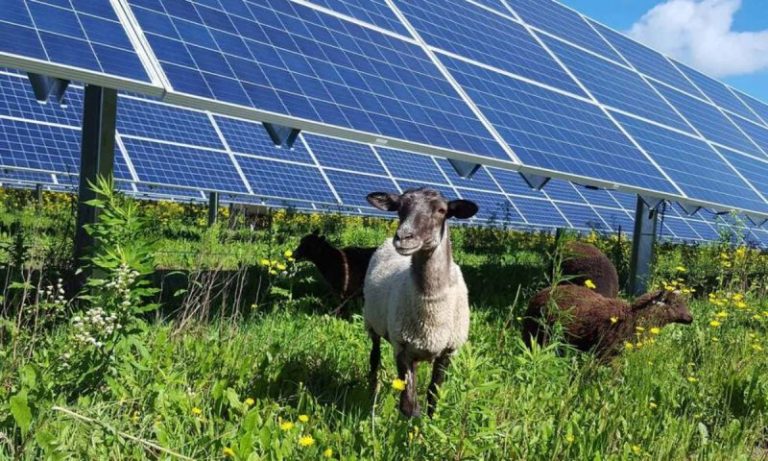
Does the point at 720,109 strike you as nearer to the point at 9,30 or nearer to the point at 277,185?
the point at 277,185

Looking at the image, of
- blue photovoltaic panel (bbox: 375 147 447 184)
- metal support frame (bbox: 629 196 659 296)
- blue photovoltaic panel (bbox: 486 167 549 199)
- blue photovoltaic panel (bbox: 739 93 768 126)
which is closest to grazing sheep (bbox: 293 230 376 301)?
metal support frame (bbox: 629 196 659 296)

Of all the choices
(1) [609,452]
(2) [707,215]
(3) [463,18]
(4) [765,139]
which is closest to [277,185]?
(3) [463,18]

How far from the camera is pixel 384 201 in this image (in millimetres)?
4395

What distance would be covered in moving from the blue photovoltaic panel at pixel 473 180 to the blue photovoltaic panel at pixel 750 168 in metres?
6.33

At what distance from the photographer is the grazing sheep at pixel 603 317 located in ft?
20.4

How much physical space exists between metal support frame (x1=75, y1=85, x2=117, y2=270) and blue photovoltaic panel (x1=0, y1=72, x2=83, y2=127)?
761cm

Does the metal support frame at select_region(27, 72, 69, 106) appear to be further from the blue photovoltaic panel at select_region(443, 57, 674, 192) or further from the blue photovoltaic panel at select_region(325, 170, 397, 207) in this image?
the blue photovoltaic panel at select_region(325, 170, 397, 207)

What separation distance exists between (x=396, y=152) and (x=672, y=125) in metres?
7.79

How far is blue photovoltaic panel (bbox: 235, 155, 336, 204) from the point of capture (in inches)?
609

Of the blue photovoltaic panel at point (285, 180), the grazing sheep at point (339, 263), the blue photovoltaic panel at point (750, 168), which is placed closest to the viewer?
the grazing sheep at point (339, 263)

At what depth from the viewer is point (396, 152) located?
21094 mm

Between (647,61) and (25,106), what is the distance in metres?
15.8

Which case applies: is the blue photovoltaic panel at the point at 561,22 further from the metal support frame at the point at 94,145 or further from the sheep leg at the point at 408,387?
the sheep leg at the point at 408,387

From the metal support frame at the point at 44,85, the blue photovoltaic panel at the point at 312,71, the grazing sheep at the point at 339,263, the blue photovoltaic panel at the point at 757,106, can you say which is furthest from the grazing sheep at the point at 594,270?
the blue photovoltaic panel at the point at 757,106
